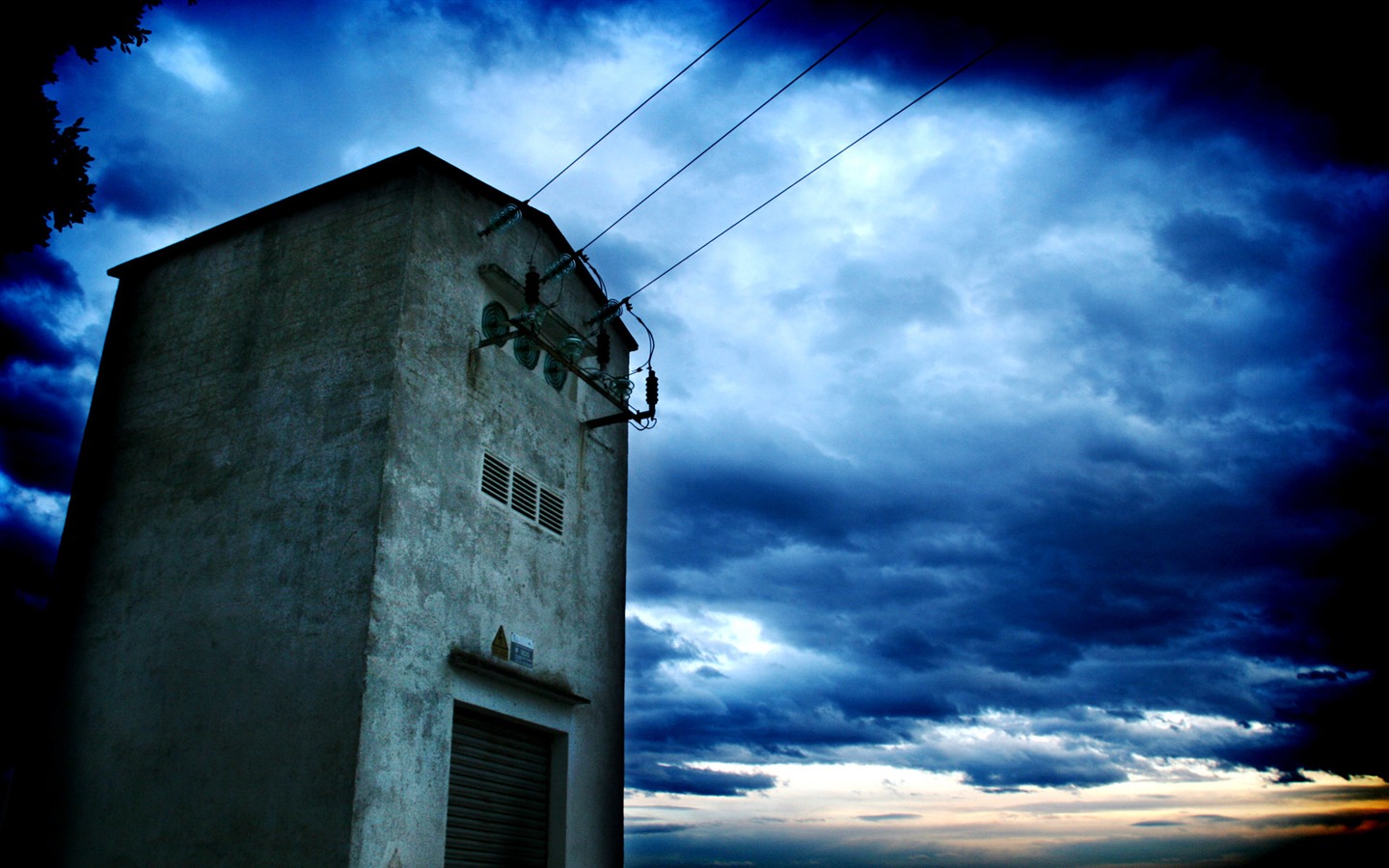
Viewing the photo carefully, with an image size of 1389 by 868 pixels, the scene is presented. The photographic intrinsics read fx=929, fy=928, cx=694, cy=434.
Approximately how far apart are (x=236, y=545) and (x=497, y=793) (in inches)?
183

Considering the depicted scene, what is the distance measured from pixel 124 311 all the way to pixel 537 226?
264 inches

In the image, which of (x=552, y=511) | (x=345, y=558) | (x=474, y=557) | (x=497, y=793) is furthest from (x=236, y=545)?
(x=497, y=793)

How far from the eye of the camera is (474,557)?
1241 cm

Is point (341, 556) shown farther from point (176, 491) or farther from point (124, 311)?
point (124, 311)

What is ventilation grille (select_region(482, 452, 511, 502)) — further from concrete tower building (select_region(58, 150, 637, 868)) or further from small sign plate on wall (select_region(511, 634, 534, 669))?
small sign plate on wall (select_region(511, 634, 534, 669))

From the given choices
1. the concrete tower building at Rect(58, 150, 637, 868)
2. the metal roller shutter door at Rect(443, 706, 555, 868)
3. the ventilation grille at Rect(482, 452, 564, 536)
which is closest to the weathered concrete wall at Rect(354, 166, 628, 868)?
the concrete tower building at Rect(58, 150, 637, 868)

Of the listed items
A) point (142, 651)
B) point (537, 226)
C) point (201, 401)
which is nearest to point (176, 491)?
point (201, 401)

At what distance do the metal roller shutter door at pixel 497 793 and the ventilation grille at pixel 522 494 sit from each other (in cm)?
298

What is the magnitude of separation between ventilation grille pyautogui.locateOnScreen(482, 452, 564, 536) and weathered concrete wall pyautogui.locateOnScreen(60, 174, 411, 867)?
2076mm

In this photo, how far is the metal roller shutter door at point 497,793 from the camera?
11586mm

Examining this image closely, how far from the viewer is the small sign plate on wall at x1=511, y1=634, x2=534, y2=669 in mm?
12797

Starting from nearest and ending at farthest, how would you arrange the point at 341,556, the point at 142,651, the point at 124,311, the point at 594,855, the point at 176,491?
the point at 341,556
the point at 142,651
the point at 176,491
the point at 594,855
the point at 124,311

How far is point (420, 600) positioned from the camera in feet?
37.1

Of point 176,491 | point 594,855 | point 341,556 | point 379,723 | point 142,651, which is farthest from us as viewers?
point 594,855
